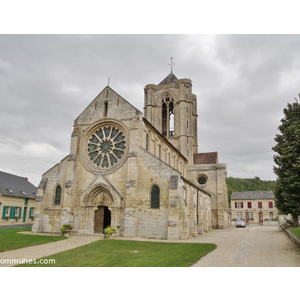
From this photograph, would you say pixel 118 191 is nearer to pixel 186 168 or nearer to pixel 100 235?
pixel 100 235

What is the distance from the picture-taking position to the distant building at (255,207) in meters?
54.3

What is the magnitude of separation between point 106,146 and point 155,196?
650cm

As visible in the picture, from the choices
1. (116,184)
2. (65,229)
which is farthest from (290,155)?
(65,229)

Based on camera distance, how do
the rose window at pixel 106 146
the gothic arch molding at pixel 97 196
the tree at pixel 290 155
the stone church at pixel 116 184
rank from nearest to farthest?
1. the tree at pixel 290 155
2. the stone church at pixel 116 184
3. the gothic arch molding at pixel 97 196
4. the rose window at pixel 106 146

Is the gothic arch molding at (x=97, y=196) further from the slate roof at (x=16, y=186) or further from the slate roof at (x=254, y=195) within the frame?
the slate roof at (x=254, y=195)

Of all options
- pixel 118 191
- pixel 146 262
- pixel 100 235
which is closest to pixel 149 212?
pixel 118 191

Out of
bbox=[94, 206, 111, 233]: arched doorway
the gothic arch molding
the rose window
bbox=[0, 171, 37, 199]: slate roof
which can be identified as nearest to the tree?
A: the rose window

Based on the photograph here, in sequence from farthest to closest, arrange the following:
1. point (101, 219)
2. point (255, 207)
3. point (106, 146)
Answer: point (255, 207) < point (106, 146) < point (101, 219)

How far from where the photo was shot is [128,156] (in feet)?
70.6

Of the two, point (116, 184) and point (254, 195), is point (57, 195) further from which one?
point (254, 195)

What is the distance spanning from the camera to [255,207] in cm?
5519

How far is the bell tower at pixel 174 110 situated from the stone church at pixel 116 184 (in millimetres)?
11780

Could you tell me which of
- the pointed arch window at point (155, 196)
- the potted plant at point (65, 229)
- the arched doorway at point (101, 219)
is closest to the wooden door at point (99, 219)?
the arched doorway at point (101, 219)

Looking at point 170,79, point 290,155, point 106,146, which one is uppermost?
point 170,79
